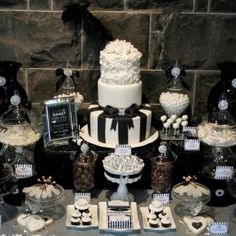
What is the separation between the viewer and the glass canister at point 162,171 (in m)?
1.79

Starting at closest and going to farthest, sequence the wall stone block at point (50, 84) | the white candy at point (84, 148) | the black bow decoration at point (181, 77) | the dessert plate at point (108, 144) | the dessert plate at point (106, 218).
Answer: the dessert plate at point (106, 218)
the white candy at point (84, 148)
the dessert plate at point (108, 144)
the black bow decoration at point (181, 77)
the wall stone block at point (50, 84)

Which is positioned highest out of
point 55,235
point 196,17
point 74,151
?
point 196,17

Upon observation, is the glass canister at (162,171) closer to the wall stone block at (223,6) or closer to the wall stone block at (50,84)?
the wall stone block at (50,84)

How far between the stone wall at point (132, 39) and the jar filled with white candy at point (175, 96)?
0.48ft

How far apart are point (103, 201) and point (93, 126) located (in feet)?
1.02

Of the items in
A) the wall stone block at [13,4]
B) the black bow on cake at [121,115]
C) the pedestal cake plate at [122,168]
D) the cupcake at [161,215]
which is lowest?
the cupcake at [161,215]

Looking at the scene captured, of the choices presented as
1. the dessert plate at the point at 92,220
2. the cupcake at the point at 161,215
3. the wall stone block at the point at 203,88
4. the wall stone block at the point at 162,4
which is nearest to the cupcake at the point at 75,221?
the dessert plate at the point at 92,220

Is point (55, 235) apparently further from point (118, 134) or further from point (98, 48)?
point (98, 48)

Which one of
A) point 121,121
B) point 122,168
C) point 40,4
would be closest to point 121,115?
point 121,121

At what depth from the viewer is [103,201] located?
1.83m

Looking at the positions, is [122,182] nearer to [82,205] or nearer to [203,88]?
[82,205]

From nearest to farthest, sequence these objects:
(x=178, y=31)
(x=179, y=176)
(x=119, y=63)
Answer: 1. (x=119, y=63)
2. (x=179, y=176)
3. (x=178, y=31)

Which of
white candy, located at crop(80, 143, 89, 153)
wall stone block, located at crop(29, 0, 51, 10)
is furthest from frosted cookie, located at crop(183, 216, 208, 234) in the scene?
wall stone block, located at crop(29, 0, 51, 10)

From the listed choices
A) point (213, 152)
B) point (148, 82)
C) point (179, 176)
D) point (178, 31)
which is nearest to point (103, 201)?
point (179, 176)
